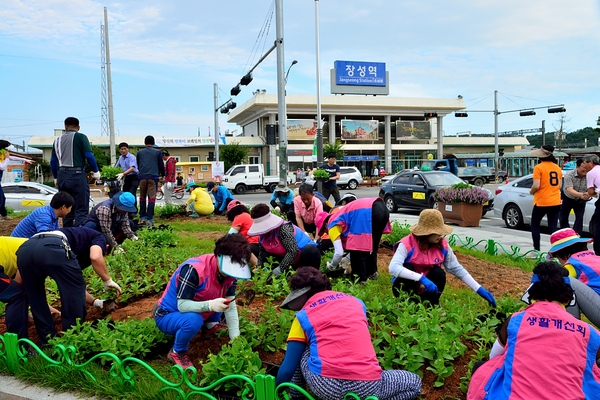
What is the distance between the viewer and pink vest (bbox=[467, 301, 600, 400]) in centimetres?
233

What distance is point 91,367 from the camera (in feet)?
11.9

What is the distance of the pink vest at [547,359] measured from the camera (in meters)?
2.33

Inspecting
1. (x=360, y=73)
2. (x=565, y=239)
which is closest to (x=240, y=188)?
(x=565, y=239)

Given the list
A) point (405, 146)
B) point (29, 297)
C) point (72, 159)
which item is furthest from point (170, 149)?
point (29, 297)

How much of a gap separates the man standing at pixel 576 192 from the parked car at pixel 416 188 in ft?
17.9

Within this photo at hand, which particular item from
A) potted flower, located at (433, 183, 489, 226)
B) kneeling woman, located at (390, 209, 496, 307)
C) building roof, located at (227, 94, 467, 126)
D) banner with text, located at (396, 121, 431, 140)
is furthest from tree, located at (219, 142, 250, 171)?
kneeling woman, located at (390, 209, 496, 307)

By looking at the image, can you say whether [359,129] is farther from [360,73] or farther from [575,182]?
[575,182]

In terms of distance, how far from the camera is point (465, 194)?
11.5m

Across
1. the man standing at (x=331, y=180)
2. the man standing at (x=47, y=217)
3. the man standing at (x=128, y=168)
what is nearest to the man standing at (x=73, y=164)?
the man standing at (x=47, y=217)

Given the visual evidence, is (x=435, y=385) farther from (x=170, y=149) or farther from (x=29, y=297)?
(x=170, y=149)

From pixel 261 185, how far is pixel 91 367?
28.7 meters

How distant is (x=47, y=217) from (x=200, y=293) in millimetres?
2292

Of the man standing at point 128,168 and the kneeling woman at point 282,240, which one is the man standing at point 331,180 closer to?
the man standing at point 128,168

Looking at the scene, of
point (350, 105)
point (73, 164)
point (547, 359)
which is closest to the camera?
point (547, 359)
